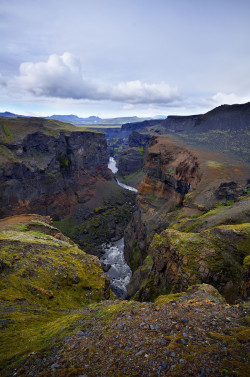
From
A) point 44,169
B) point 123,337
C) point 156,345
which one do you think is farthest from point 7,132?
point 156,345

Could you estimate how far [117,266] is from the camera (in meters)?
55.4

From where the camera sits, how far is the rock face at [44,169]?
62.4 meters

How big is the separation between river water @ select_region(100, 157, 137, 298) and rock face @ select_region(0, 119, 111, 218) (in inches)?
969

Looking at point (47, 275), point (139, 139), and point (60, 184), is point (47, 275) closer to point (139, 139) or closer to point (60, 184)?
point (60, 184)

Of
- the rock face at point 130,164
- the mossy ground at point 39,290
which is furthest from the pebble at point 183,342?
the rock face at point 130,164

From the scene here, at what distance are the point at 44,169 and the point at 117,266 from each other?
40543mm

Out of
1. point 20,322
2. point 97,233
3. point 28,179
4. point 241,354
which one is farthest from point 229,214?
point 28,179

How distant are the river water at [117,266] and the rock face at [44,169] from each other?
2462 cm

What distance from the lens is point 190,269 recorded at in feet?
57.8

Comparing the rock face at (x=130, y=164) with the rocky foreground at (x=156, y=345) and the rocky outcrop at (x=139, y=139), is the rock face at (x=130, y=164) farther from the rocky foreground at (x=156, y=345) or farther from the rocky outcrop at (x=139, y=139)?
the rocky foreground at (x=156, y=345)

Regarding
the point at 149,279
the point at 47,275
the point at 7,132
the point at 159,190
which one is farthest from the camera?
the point at 7,132

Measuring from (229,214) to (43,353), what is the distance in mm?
23310

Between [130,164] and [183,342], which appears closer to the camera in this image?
[183,342]

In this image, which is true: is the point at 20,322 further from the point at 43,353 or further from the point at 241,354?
the point at 241,354
